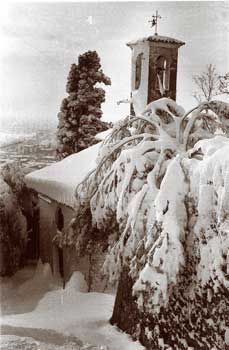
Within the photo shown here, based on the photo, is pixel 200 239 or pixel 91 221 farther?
pixel 91 221

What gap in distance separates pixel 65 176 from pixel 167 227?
5.81 metres

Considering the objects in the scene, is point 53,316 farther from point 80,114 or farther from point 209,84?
point 80,114

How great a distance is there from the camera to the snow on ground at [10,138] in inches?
369

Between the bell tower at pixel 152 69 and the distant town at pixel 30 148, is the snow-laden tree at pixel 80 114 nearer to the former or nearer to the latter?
the distant town at pixel 30 148

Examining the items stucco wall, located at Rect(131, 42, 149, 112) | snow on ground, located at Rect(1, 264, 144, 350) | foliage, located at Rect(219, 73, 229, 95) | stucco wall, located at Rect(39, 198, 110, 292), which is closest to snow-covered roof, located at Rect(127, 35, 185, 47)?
stucco wall, located at Rect(131, 42, 149, 112)

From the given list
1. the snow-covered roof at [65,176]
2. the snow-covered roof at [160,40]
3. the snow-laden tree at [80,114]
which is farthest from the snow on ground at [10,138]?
the snow-covered roof at [160,40]

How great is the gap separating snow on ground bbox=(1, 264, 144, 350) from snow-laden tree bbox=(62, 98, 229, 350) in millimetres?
508

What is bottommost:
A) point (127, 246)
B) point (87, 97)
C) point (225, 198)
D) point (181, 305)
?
point (181, 305)

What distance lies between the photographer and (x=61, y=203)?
11742 mm

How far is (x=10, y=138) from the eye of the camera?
31.9 ft

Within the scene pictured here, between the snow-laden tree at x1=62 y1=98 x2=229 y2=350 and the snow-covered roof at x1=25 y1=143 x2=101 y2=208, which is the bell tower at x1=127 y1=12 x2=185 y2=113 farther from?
the snow-laden tree at x1=62 y1=98 x2=229 y2=350

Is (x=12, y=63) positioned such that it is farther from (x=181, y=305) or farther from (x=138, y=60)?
(x=181, y=305)

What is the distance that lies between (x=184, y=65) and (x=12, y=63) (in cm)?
372

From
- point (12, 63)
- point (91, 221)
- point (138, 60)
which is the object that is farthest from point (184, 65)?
point (91, 221)
